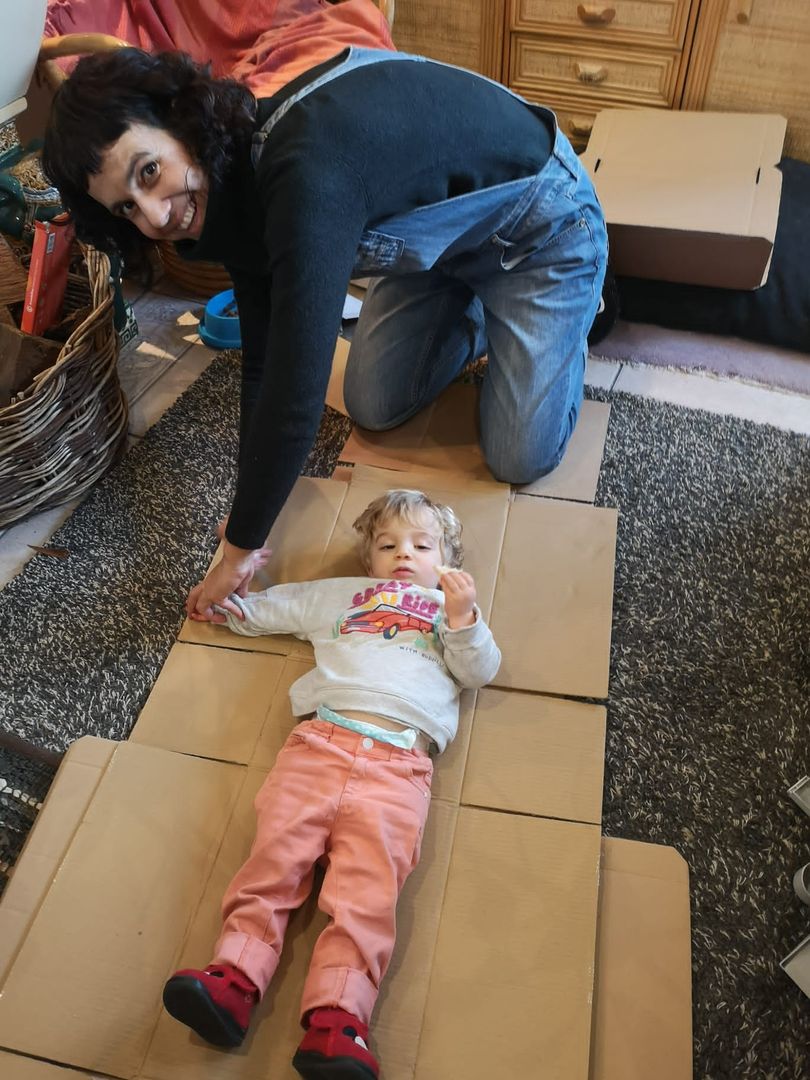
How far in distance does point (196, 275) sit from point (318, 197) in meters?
1.15

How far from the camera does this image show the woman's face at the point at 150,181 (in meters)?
0.91

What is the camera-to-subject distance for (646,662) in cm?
129

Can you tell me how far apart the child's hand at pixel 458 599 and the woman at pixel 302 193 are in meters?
0.26

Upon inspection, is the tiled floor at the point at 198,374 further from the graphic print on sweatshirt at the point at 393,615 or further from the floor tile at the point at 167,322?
the graphic print on sweatshirt at the point at 393,615

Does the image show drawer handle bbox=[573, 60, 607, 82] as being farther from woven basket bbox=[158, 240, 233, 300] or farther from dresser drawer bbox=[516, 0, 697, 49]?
woven basket bbox=[158, 240, 233, 300]

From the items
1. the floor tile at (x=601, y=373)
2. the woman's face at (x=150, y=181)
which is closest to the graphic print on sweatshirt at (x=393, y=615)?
the woman's face at (x=150, y=181)

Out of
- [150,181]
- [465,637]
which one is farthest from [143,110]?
[465,637]

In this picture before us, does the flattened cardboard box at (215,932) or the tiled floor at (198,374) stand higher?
the tiled floor at (198,374)

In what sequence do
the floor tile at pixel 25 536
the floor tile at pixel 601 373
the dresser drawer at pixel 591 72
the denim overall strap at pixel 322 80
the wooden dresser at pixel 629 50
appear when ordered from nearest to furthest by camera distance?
1. the denim overall strap at pixel 322 80
2. the floor tile at pixel 25 536
3. the floor tile at pixel 601 373
4. the wooden dresser at pixel 629 50
5. the dresser drawer at pixel 591 72

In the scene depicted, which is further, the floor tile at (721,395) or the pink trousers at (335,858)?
the floor tile at (721,395)

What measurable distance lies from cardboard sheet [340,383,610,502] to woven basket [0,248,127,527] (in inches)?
17.4

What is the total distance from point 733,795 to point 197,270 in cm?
155

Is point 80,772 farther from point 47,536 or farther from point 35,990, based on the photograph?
point 47,536

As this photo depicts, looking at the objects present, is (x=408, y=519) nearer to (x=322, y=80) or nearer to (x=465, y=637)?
(x=465, y=637)
